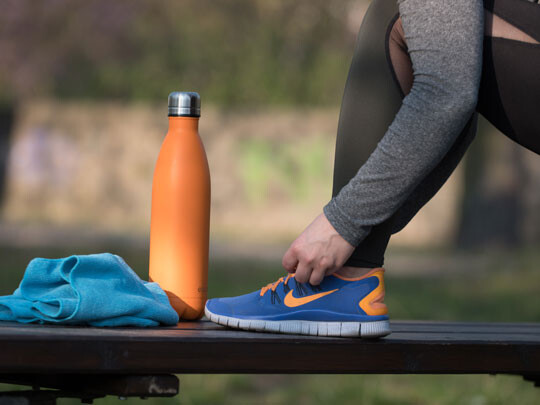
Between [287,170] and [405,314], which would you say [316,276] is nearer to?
[405,314]

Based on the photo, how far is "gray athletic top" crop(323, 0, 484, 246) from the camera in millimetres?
1381

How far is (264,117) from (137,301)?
11.5m

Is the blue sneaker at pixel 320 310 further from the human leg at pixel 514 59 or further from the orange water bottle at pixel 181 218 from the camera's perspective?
the human leg at pixel 514 59

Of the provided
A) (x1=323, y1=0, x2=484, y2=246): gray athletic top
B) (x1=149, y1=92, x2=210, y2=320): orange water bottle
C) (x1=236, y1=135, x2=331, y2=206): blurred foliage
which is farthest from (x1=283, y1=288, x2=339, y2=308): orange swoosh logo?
(x1=236, y1=135, x2=331, y2=206): blurred foliage

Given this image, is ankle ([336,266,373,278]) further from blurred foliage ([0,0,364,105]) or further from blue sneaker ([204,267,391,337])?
blurred foliage ([0,0,364,105])

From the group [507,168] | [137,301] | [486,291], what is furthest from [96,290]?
[507,168]

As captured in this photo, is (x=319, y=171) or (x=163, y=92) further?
(x=163, y=92)

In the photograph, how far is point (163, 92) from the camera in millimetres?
14711

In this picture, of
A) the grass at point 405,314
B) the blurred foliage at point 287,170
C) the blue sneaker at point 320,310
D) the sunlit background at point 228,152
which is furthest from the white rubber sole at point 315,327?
the blurred foliage at point 287,170

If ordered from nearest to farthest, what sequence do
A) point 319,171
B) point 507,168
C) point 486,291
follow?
point 486,291
point 507,168
point 319,171

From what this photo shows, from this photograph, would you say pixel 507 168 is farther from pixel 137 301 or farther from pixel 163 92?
pixel 137 301

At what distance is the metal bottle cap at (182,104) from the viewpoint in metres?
1.74

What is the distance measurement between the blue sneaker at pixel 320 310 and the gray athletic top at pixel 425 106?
0.14m

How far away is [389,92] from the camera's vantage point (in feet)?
4.86
